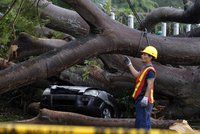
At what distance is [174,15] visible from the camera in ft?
37.0

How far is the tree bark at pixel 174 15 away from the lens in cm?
1020

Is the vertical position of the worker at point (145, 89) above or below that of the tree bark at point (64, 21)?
below

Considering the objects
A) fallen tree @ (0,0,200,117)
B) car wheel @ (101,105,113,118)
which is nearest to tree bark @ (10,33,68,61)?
fallen tree @ (0,0,200,117)

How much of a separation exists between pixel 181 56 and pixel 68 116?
2.43m

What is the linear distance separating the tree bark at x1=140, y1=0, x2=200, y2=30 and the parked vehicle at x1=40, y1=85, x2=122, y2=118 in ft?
8.10

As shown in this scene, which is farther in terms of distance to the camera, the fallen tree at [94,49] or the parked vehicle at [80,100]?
the parked vehicle at [80,100]

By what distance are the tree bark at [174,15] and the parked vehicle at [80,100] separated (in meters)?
2.47

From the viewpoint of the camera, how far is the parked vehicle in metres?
9.82

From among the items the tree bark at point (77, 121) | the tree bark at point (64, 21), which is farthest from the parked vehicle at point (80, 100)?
the tree bark at point (77, 121)

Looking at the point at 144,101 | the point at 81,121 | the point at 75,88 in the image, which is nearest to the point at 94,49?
the point at 81,121

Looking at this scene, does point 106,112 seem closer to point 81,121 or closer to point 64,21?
point 81,121

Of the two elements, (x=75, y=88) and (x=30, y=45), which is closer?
(x=30, y=45)

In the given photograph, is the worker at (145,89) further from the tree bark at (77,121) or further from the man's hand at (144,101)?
the tree bark at (77,121)

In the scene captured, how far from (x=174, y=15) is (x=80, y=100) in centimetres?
318
